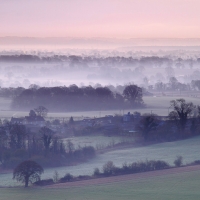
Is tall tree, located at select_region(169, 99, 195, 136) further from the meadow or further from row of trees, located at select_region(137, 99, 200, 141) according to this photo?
the meadow

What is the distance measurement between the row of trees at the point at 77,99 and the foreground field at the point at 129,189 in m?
16.9

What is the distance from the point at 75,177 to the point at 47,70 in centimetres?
4524

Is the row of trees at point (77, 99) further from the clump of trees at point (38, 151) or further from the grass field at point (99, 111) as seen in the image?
the clump of trees at point (38, 151)

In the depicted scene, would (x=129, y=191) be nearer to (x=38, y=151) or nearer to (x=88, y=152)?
(x=88, y=152)

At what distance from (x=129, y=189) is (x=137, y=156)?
4.70 meters

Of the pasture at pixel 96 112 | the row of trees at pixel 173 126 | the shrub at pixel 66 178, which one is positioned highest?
the pasture at pixel 96 112

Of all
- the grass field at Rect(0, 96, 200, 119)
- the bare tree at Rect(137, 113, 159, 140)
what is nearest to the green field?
the bare tree at Rect(137, 113, 159, 140)

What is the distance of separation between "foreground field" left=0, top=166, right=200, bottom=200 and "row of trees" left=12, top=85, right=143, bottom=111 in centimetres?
1691

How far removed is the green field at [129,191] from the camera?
12742 millimetres

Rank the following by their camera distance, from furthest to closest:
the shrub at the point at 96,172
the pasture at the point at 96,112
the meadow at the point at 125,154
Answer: the pasture at the point at 96,112 → the meadow at the point at 125,154 → the shrub at the point at 96,172

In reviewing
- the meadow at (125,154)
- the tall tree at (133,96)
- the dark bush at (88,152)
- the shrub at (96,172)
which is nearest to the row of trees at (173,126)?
the meadow at (125,154)

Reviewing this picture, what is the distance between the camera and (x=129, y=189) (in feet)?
44.6

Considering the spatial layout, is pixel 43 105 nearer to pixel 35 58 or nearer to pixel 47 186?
pixel 47 186

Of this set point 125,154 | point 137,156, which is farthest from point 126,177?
point 125,154
